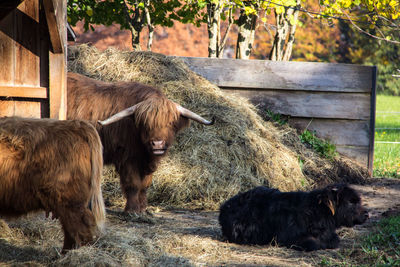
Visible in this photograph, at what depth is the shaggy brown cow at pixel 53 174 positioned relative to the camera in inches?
170

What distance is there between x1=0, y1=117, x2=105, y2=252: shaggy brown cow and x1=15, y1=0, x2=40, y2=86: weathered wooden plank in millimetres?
1799

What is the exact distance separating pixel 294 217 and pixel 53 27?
3.23m

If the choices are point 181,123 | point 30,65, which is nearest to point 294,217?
point 181,123

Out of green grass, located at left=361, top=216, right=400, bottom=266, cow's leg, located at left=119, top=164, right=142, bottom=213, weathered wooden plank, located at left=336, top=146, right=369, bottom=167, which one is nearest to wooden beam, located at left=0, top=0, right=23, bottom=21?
cow's leg, located at left=119, top=164, right=142, bottom=213

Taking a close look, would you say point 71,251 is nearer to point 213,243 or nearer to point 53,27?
point 213,243

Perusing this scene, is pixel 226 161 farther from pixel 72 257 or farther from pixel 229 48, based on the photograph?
pixel 229 48

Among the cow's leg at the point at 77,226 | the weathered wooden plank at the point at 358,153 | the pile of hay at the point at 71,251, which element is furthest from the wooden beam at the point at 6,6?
the weathered wooden plank at the point at 358,153

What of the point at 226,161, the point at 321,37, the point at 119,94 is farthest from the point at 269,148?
the point at 321,37

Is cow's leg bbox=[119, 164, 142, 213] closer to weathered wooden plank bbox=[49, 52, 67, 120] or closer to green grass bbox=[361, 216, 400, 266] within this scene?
weathered wooden plank bbox=[49, 52, 67, 120]

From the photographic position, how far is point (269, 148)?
347 inches

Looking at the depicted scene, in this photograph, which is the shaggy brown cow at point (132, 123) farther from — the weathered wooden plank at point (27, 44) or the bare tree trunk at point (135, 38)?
the bare tree trunk at point (135, 38)

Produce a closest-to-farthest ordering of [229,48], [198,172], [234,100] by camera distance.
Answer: [198,172] → [234,100] → [229,48]

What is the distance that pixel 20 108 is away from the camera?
628 cm

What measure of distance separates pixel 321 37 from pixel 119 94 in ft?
100
